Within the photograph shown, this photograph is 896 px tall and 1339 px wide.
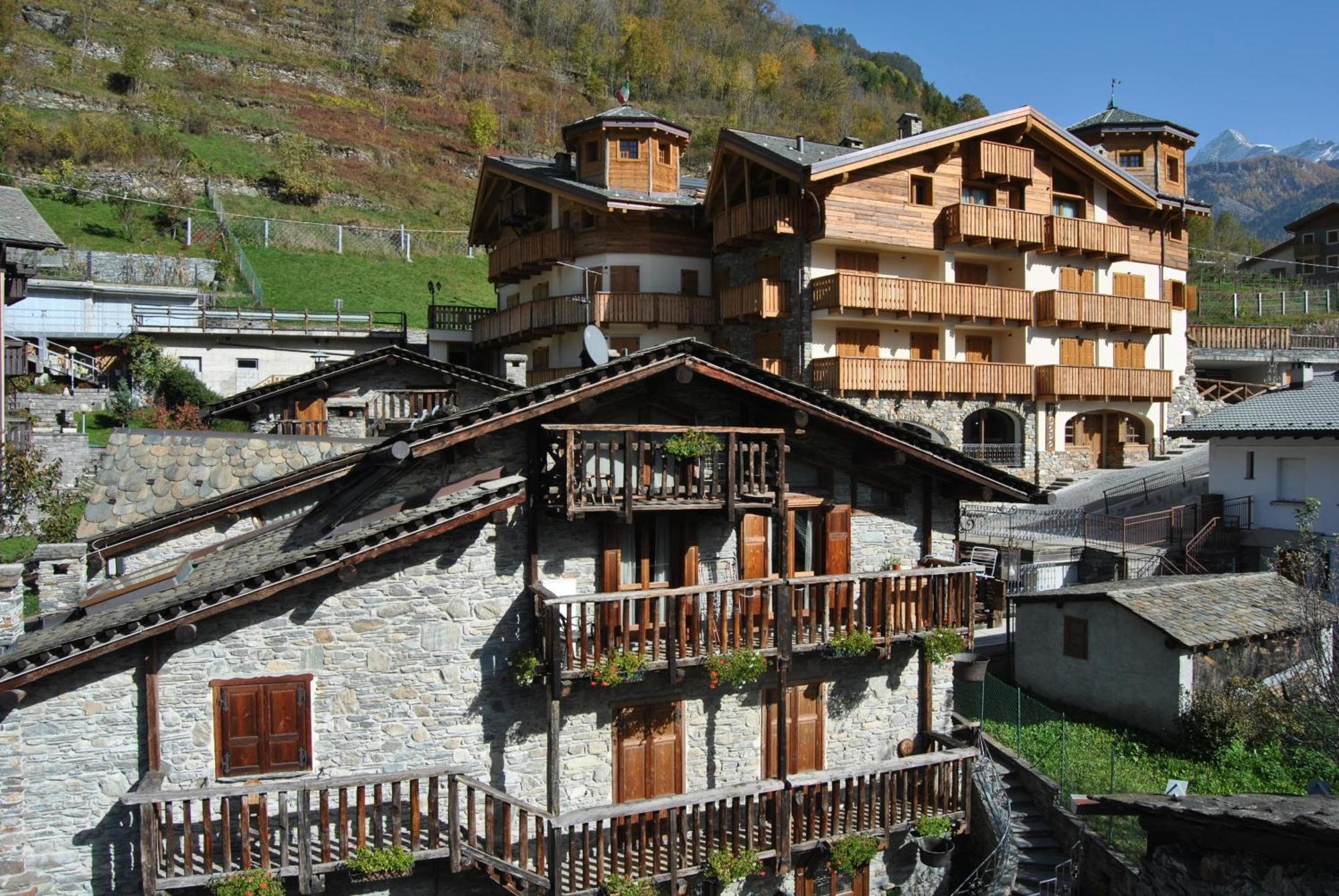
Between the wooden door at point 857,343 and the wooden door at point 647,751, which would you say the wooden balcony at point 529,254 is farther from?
the wooden door at point 647,751

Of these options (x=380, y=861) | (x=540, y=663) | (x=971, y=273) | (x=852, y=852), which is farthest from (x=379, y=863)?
(x=971, y=273)

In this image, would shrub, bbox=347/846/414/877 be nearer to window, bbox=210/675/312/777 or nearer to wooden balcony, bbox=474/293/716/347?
window, bbox=210/675/312/777

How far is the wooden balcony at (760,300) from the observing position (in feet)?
105

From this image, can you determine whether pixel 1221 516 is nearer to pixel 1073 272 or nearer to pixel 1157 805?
pixel 1073 272

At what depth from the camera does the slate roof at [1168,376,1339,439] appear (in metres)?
25.4

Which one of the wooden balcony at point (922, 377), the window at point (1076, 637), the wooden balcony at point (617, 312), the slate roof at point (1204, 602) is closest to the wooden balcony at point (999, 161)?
the wooden balcony at point (922, 377)

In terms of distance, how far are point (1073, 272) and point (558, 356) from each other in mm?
19431

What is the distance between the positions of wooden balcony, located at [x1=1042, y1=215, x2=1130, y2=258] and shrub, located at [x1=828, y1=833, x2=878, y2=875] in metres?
25.4

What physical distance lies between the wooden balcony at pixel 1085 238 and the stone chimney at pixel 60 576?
30.1 meters

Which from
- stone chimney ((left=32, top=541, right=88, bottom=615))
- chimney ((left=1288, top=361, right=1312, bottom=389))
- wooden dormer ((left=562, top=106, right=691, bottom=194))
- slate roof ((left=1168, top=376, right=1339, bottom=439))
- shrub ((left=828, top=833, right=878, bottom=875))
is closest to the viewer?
shrub ((left=828, top=833, right=878, bottom=875))

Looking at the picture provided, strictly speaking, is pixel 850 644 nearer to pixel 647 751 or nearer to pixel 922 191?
pixel 647 751

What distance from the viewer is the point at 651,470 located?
13.3 m

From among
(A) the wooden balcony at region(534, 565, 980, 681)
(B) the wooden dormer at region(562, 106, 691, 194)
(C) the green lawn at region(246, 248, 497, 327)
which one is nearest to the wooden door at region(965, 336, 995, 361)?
(B) the wooden dormer at region(562, 106, 691, 194)

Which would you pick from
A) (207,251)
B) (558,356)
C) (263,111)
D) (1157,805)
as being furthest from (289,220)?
(1157,805)
